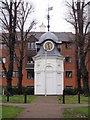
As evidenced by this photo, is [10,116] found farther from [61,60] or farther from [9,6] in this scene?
[61,60]

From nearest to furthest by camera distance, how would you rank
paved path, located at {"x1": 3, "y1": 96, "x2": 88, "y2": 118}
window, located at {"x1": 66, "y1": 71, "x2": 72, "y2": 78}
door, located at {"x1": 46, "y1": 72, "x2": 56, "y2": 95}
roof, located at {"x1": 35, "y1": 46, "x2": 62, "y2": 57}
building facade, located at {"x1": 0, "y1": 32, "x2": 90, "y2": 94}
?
paved path, located at {"x1": 3, "y1": 96, "x2": 88, "y2": 118}, door, located at {"x1": 46, "y1": 72, "x2": 56, "y2": 95}, roof, located at {"x1": 35, "y1": 46, "x2": 62, "y2": 57}, building facade, located at {"x1": 0, "y1": 32, "x2": 90, "y2": 94}, window, located at {"x1": 66, "y1": 71, "x2": 72, "y2": 78}

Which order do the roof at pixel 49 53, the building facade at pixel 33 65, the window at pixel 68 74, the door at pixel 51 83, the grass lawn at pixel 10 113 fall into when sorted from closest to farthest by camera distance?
the grass lawn at pixel 10 113 < the door at pixel 51 83 < the roof at pixel 49 53 < the building facade at pixel 33 65 < the window at pixel 68 74

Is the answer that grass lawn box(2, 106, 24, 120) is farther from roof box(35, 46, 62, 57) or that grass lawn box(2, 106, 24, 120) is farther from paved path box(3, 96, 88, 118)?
roof box(35, 46, 62, 57)

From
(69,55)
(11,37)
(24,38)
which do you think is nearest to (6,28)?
(11,37)

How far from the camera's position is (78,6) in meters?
36.4

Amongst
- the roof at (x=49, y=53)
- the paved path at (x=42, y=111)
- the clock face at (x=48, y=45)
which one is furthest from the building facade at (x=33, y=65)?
the paved path at (x=42, y=111)

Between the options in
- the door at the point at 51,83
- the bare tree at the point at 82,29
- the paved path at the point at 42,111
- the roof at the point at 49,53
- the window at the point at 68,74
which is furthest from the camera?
the window at the point at 68,74

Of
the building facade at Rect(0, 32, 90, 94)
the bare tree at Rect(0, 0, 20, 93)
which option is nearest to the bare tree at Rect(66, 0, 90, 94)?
the bare tree at Rect(0, 0, 20, 93)

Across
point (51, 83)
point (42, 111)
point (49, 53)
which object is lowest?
point (42, 111)

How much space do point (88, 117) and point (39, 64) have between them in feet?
103

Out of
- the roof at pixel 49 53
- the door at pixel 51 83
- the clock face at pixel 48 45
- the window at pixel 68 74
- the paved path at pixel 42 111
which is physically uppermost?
the clock face at pixel 48 45

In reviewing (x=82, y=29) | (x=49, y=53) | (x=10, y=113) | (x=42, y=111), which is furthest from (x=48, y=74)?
(x=10, y=113)

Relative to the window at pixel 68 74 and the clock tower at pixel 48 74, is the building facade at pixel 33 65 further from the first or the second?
the clock tower at pixel 48 74

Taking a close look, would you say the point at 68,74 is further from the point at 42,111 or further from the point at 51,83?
the point at 42,111
